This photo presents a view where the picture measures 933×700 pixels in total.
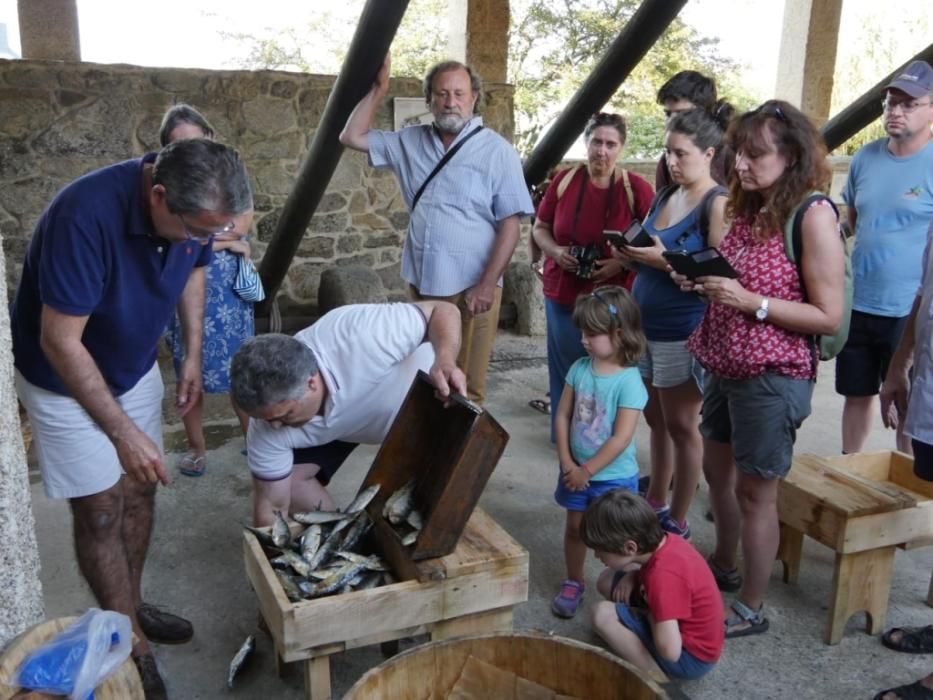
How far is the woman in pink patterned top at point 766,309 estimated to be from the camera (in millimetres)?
2574

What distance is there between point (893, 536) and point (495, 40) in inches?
243

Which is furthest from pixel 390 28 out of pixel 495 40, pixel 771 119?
pixel 495 40

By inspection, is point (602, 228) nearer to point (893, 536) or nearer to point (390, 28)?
point (390, 28)

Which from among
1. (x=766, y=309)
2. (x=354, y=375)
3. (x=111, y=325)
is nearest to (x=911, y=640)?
(x=766, y=309)

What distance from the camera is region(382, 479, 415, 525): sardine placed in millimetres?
2611

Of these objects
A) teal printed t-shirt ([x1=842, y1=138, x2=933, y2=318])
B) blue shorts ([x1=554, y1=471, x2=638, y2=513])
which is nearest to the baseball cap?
teal printed t-shirt ([x1=842, y1=138, x2=933, y2=318])

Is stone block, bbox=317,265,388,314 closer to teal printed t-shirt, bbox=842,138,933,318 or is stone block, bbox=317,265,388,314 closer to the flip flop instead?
the flip flop

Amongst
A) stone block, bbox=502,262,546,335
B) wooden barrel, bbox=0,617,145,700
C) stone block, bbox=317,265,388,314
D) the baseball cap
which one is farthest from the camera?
stone block, bbox=502,262,546,335

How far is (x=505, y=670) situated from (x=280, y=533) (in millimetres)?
881

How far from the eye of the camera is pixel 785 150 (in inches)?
102

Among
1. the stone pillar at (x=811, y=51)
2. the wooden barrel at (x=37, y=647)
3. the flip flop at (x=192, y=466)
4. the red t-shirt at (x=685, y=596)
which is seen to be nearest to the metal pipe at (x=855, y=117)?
the red t-shirt at (x=685, y=596)

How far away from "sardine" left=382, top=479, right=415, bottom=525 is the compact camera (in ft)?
5.43

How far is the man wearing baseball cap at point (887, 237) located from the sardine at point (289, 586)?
2.91 meters

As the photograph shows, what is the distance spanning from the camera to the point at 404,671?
1969mm
